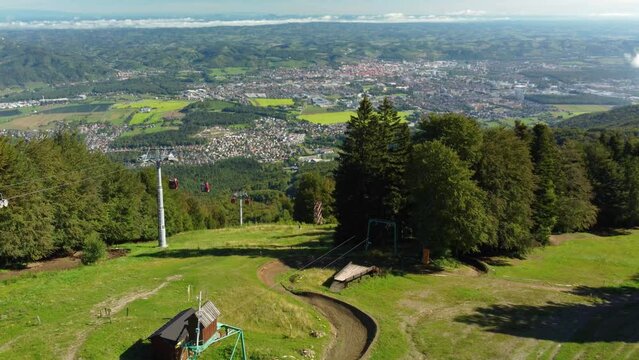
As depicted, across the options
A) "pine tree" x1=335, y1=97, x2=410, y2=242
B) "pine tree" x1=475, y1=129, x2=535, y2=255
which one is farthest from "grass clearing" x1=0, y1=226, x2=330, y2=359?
"pine tree" x1=475, y1=129, x2=535, y2=255

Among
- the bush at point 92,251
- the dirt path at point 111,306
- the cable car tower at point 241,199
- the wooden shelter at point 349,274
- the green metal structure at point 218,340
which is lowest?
the cable car tower at point 241,199

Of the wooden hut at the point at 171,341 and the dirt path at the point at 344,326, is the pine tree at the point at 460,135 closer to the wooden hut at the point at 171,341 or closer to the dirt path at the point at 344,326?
the dirt path at the point at 344,326

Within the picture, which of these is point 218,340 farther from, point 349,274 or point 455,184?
point 455,184

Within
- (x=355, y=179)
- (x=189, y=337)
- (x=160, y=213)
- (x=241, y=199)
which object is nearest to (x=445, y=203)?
(x=355, y=179)

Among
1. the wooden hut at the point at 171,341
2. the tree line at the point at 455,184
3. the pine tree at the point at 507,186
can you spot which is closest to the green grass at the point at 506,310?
the pine tree at the point at 507,186

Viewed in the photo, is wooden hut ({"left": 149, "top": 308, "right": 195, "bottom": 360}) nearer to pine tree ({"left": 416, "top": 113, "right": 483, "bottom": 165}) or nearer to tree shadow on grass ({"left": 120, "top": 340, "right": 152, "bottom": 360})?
tree shadow on grass ({"left": 120, "top": 340, "right": 152, "bottom": 360})
